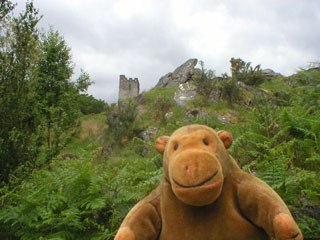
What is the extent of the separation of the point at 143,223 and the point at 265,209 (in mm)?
689

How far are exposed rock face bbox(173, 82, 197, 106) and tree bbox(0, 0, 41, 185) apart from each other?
963 cm

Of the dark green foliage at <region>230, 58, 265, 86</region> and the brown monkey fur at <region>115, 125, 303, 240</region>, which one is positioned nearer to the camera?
the brown monkey fur at <region>115, 125, 303, 240</region>

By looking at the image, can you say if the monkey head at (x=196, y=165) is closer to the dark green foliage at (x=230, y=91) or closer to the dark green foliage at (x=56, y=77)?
the dark green foliage at (x=56, y=77)

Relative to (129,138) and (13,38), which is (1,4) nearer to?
(13,38)

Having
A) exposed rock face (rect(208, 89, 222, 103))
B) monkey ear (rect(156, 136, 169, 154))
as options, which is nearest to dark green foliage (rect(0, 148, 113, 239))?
monkey ear (rect(156, 136, 169, 154))

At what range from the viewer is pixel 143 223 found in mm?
1511

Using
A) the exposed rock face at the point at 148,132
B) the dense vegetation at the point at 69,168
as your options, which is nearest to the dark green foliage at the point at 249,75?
the exposed rock face at the point at 148,132

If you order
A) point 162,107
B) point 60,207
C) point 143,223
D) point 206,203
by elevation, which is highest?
point 162,107

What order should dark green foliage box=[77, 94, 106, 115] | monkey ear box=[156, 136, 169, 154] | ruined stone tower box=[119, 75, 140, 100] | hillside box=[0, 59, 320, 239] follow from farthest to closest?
1. ruined stone tower box=[119, 75, 140, 100]
2. dark green foliage box=[77, 94, 106, 115]
3. hillside box=[0, 59, 320, 239]
4. monkey ear box=[156, 136, 169, 154]

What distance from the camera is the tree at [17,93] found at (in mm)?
3316

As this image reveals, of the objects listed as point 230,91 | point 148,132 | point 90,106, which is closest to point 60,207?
point 148,132

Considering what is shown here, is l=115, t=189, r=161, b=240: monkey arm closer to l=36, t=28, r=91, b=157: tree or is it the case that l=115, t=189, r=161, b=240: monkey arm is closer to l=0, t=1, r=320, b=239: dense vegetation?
l=0, t=1, r=320, b=239: dense vegetation

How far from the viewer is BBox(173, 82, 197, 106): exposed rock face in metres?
13.1

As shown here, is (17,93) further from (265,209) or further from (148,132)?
(148,132)
